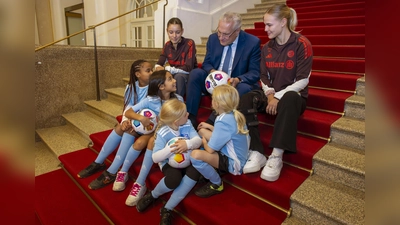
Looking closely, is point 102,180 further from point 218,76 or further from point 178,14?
point 178,14

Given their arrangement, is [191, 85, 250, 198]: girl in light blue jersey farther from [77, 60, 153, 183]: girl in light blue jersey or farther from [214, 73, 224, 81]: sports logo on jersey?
[77, 60, 153, 183]: girl in light blue jersey

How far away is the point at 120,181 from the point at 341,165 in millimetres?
1728

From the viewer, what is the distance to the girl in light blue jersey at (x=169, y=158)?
1734 mm

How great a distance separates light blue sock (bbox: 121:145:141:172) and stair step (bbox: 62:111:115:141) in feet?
3.82

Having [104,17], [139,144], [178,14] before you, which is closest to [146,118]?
[139,144]

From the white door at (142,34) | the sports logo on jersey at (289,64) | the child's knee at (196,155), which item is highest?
the white door at (142,34)

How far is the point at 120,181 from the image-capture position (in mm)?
2127

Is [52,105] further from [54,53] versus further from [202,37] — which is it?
[202,37]

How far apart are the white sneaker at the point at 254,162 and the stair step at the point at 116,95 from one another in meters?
2.33

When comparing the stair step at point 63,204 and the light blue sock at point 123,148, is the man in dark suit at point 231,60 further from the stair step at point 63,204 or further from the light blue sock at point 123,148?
the stair step at point 63,204

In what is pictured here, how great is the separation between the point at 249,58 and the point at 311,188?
1.30 m

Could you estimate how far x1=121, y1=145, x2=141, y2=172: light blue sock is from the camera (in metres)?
2.10

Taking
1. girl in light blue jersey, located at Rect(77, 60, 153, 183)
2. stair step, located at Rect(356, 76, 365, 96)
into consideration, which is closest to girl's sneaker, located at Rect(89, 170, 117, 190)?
girl in light blue jersey, located at Rect(77, 60, 153, 183)

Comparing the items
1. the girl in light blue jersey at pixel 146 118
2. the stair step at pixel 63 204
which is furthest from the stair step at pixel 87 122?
the girl in light blue jersey at pixel 146 118
